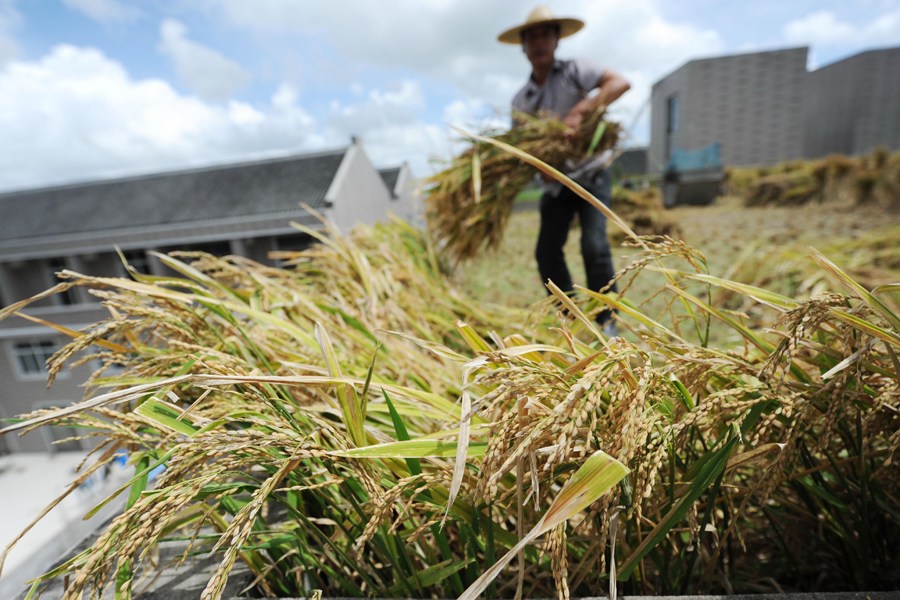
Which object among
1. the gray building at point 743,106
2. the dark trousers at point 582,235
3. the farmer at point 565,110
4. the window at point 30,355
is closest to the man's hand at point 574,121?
the farmer at point 565,110

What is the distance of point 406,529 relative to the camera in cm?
80

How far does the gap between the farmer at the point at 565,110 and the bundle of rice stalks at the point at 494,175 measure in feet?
→ 0.24

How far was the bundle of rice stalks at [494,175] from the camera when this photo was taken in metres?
2.15

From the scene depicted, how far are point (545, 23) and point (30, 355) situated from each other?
864 inches

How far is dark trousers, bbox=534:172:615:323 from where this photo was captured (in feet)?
6.82

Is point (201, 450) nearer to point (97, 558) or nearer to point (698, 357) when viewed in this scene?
point (97, 558)

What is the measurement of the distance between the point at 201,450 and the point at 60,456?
22842mm

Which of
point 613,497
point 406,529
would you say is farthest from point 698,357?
point 406,529

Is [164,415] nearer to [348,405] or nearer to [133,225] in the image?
[348,405]

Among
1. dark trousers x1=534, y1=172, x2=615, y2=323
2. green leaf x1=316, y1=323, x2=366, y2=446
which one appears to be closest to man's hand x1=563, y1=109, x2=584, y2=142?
dark trousers x1=534, y1=172, x2=615, y2=323

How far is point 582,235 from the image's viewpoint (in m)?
2.12

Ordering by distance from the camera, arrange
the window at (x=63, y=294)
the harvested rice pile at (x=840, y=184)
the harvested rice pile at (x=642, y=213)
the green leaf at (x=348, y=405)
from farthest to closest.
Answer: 1. the window at (x=63, y=294)
2. the harvested rice pile at (x=840, y=184)
3. the harvested rice pile at (x=642, y=213)
4. the green leaf at (x=348, y=405)

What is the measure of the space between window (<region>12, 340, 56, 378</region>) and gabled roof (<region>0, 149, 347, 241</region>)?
15.3 feet

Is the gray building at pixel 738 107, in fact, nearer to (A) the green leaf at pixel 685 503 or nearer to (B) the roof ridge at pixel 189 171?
(B) the roof ridge at pixel 189 171
